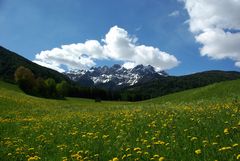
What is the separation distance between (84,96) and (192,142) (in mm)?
169823

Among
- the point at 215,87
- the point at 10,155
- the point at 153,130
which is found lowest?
the point at 10,155

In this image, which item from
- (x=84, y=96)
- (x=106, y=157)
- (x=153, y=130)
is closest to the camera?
(x=106, y=157)

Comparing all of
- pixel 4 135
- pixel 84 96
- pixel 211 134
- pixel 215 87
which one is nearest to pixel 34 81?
pixel 84 96

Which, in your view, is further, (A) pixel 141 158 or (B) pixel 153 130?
(B) pixel 153 130

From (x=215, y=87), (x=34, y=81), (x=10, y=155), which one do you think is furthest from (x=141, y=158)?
(x=34, y=81)

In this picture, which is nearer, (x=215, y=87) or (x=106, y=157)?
(x=106, y=157)

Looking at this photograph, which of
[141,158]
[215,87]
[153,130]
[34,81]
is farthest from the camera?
[34,81]

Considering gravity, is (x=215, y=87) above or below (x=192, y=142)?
above

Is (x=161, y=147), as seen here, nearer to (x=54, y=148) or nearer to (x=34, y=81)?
(x=54, y=148)

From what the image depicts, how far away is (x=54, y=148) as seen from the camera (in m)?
11.1

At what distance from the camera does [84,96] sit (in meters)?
178

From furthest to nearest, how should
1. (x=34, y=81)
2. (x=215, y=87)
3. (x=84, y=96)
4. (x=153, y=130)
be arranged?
(x=84, y=96), (x=34, y=81), (x=215, y=87), (x=153, y=130)

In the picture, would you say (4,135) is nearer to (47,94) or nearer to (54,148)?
(54,148)

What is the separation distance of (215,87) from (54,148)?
4459cm
